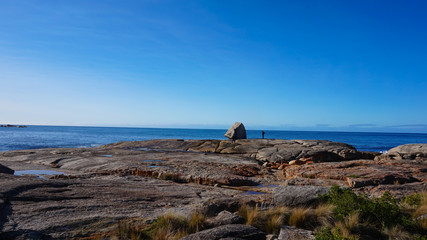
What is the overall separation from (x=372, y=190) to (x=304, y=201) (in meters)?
4.17

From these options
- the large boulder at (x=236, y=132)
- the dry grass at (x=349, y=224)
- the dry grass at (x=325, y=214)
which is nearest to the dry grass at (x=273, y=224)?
the dry grass at (x=325, y=214)

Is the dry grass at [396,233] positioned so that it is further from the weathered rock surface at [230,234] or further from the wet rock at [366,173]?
the wet rock at [366,173]

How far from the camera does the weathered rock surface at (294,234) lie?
5895 millimetres

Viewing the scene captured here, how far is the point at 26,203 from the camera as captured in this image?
7230 millimetres

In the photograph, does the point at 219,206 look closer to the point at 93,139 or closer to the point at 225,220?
the point at 225,220

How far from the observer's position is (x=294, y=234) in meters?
6.11

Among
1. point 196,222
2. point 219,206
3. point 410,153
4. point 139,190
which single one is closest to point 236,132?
point 410,153

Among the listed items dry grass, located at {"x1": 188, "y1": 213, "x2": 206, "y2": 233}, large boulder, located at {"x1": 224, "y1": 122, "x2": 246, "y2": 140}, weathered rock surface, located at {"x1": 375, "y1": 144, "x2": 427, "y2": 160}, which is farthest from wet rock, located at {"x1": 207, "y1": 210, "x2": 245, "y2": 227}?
large boulder, located at {"x1": 224, "y1": 122, "x2": 246, "y2": 140}

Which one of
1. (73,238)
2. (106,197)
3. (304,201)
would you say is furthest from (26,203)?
(304,201)

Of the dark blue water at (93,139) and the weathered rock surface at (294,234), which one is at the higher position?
the weathered rock surface at (294,234)

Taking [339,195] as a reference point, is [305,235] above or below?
below

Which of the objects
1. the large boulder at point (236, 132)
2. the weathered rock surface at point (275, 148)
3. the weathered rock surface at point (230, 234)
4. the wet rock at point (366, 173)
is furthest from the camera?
the large boulder at point (236, 132)

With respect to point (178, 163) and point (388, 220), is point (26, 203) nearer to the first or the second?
point (388, 220)

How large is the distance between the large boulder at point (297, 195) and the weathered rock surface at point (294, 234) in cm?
158
